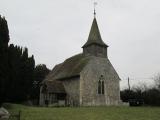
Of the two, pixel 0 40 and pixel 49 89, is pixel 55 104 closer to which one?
pixel 49 89

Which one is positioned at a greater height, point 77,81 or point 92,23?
point 92,23

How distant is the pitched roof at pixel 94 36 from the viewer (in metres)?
45.8

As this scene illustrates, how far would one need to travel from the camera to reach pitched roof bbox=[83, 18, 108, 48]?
45.8 meters

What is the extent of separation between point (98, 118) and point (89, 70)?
20822 millimetres

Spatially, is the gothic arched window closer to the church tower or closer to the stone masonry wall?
the stone masonry wall

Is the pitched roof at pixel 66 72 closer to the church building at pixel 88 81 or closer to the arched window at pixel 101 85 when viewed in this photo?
the church building at pixel 88 81

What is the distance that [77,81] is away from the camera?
4247 cm

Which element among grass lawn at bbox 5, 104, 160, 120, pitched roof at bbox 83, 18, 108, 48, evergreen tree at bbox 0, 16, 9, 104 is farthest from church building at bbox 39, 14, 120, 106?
evergreen tree at bbox 0, 16, 9, 104

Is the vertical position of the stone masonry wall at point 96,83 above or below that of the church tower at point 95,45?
below

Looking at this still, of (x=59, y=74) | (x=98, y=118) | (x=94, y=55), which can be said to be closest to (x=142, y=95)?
(x=94, y=55)

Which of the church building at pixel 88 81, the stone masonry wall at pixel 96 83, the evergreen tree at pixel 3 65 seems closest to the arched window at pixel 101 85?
the church building at pixel 88 81

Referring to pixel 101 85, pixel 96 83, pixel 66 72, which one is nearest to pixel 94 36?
pixel 66 72

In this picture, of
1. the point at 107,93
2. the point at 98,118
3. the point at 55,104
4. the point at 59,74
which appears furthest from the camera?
the point at 59,74

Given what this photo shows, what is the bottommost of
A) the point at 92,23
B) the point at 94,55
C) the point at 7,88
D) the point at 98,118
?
the point at 98,118
